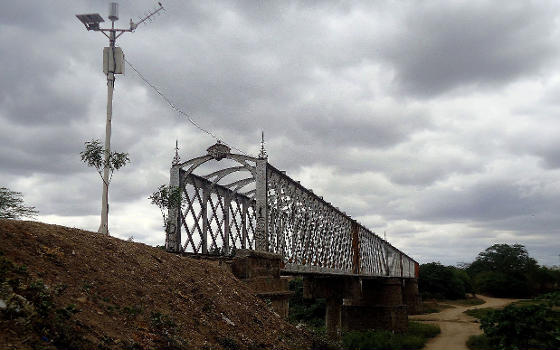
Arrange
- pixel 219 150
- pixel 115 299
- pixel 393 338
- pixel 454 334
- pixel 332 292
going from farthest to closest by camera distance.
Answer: pixel 332 292 → pixel 454 334 → pixel 393 338 → pixel 219 150 → pixel 115 299

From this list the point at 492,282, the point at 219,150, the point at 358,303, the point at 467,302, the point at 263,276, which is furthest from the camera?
the point at 492,282

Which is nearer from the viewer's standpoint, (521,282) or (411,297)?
(411,297)

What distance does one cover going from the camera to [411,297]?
7512 cm

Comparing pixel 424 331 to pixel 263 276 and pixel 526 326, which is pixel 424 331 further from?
pixel 263 276

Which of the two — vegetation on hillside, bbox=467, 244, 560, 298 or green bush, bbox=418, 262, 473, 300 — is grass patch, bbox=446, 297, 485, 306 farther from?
vegetation on hillside, bbox=467, 244, 560, 298

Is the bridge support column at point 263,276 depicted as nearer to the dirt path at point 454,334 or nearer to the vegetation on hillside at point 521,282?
the dirt path at point 454,334

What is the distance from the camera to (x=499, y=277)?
291ft

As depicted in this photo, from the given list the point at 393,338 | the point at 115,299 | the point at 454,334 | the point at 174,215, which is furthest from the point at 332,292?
the point at 115,299

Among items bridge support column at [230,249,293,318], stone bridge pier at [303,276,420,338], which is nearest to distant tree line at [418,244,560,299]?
stone bridge pier at [303,276,420,338]

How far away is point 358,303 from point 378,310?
2871 mm

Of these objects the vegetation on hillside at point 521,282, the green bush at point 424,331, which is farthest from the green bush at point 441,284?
the green bush at point 424,331

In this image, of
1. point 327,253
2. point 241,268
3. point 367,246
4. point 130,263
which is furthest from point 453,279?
point 130,263

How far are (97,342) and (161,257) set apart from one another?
23.7 ft

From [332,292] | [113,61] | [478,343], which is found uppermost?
[113,61]
